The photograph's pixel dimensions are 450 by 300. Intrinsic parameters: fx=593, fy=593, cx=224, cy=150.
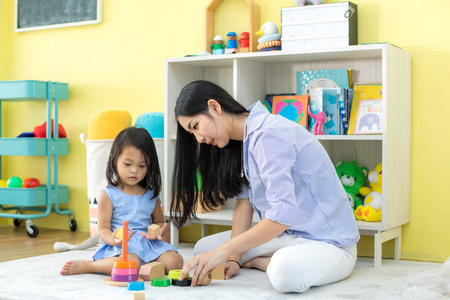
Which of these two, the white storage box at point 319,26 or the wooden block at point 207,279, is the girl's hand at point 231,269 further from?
the white storage box at point 319,26

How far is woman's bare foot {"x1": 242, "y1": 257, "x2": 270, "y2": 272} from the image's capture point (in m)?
2.01

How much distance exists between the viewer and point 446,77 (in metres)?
2.31

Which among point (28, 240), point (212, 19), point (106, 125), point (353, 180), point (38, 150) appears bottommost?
point (28, 240)

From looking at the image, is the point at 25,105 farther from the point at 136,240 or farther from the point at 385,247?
the point at 385,247

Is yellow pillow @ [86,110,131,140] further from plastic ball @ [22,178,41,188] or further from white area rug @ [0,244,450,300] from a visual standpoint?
white area rug @ [0,244,450,300]

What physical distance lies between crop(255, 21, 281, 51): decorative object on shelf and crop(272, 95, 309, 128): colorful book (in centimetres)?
22

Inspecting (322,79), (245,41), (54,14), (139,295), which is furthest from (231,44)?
(139,295)

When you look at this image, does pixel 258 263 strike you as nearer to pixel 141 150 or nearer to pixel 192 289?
pixel 192 289

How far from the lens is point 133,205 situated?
2088 mm

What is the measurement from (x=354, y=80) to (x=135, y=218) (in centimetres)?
108

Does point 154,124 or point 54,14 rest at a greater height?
point 54,14

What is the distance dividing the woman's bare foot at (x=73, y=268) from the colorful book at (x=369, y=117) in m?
1.14

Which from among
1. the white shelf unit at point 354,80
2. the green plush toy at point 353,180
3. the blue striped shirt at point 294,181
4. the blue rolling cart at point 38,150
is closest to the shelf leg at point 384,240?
the white shelf unit at point 354,80

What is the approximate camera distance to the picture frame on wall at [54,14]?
316 cm
